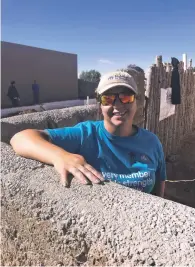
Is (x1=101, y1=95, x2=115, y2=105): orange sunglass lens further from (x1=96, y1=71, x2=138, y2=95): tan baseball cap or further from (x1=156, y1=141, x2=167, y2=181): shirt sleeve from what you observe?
(x1=156, y1=141, x2=167, y2=181): shirt sleeve

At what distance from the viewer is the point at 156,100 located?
5305mm

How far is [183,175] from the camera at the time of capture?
223 inches

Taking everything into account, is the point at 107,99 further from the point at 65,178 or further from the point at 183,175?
the point at 183,175

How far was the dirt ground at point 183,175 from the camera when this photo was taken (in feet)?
15.9

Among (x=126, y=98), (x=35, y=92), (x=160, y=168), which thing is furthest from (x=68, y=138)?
(x=35, y=92)

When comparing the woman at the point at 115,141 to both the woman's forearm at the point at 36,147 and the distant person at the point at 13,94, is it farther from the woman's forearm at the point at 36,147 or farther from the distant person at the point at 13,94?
the distant person at the point at 13,94

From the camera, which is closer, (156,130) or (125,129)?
(125,129)

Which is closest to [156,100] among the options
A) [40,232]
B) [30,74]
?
[40,232]

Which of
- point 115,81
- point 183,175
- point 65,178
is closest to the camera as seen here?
point 65,178

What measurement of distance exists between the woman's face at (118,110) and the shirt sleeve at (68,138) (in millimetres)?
201

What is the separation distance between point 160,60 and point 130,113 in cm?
390

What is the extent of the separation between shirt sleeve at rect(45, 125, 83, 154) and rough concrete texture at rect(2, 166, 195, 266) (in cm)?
41

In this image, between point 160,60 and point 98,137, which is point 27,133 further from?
point 160,60

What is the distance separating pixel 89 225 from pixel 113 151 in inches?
32.3
